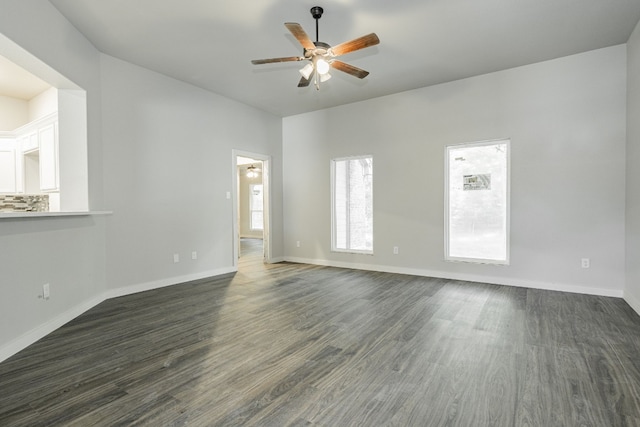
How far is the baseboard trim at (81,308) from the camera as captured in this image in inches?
97.5

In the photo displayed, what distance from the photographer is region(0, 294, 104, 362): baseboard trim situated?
2.42 m

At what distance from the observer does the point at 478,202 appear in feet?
15.8

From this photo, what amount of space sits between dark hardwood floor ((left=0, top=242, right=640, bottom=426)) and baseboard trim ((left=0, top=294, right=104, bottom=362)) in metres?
0.06

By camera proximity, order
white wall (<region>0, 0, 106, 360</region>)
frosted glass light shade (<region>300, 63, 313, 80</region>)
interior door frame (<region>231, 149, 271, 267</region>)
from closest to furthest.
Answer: white wall (<region>0, 0, 106, 360</region>)
frosted glass light shade (<region>300, 63, 313, 80</region>)
interior door frame (<region>231, 149, 271, 267</region>)

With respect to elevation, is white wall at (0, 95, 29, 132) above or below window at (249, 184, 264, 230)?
above

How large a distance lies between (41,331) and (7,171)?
3.64 metres

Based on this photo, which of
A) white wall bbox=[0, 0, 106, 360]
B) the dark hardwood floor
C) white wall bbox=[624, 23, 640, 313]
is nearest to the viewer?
the dark hardwood floor

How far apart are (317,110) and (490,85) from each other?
3.08 m

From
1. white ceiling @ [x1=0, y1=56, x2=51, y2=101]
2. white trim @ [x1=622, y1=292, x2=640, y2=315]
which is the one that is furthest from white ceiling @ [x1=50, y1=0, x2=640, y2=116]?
white trim @ [x1=622, y1=292, x2=640, y2=315]

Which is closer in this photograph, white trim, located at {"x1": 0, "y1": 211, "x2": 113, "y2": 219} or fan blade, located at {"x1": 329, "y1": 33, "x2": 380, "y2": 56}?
white trim, located at {"x1": 0, "y1": 211, "x2": 113, "y2": 219}

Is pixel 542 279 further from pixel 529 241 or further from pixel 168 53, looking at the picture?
pixel 168 53

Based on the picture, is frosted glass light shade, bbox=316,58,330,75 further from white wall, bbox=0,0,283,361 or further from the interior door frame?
the interior door frame

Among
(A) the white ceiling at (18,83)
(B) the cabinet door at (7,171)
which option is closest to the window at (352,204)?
(A) the white ceiling at (18,83)

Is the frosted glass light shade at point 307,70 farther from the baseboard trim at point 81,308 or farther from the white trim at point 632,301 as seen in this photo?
the white trim at point 632,301
